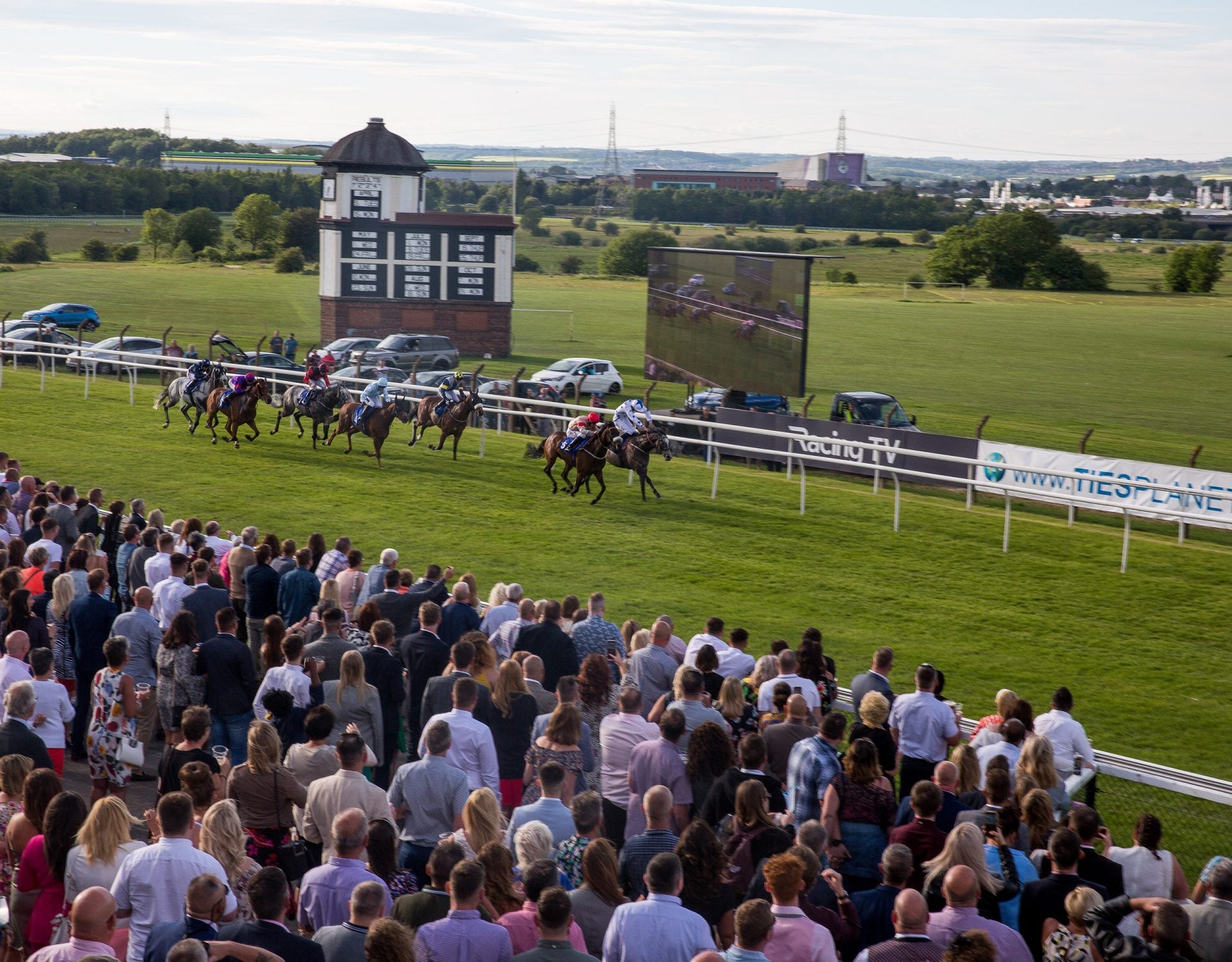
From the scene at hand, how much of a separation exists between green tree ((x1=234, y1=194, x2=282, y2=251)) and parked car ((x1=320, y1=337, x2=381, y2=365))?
129ft

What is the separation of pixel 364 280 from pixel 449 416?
50.8ft

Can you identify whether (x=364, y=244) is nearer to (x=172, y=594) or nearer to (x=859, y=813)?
(x=172, y=594)

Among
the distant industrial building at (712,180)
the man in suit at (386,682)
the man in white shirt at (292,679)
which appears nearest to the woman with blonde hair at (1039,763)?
the man in suit at (386,682)

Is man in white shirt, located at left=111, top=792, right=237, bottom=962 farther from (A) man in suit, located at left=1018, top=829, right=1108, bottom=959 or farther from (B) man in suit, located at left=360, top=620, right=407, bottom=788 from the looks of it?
(A) man in suit, located at left=1018, top=829, right=1108, bottom=959

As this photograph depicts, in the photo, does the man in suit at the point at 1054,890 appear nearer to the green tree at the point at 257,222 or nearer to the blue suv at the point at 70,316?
the blue suv at the point at 70,316

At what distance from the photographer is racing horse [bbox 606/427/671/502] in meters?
15.2

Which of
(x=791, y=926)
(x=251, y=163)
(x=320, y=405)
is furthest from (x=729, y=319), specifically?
(x=251, y=163)

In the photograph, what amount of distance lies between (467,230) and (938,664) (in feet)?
80.6

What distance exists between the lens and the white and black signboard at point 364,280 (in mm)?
32500

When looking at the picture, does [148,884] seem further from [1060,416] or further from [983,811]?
[1060,416]

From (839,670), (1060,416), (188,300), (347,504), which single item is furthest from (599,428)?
(188,300)

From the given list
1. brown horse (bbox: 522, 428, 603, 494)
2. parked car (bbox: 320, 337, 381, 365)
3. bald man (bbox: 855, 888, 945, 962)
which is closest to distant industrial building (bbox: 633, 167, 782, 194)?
parked car (bbox: 320, 337, 381, 365)

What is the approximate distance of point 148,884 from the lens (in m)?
4.35

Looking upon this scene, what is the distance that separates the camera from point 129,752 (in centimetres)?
654
